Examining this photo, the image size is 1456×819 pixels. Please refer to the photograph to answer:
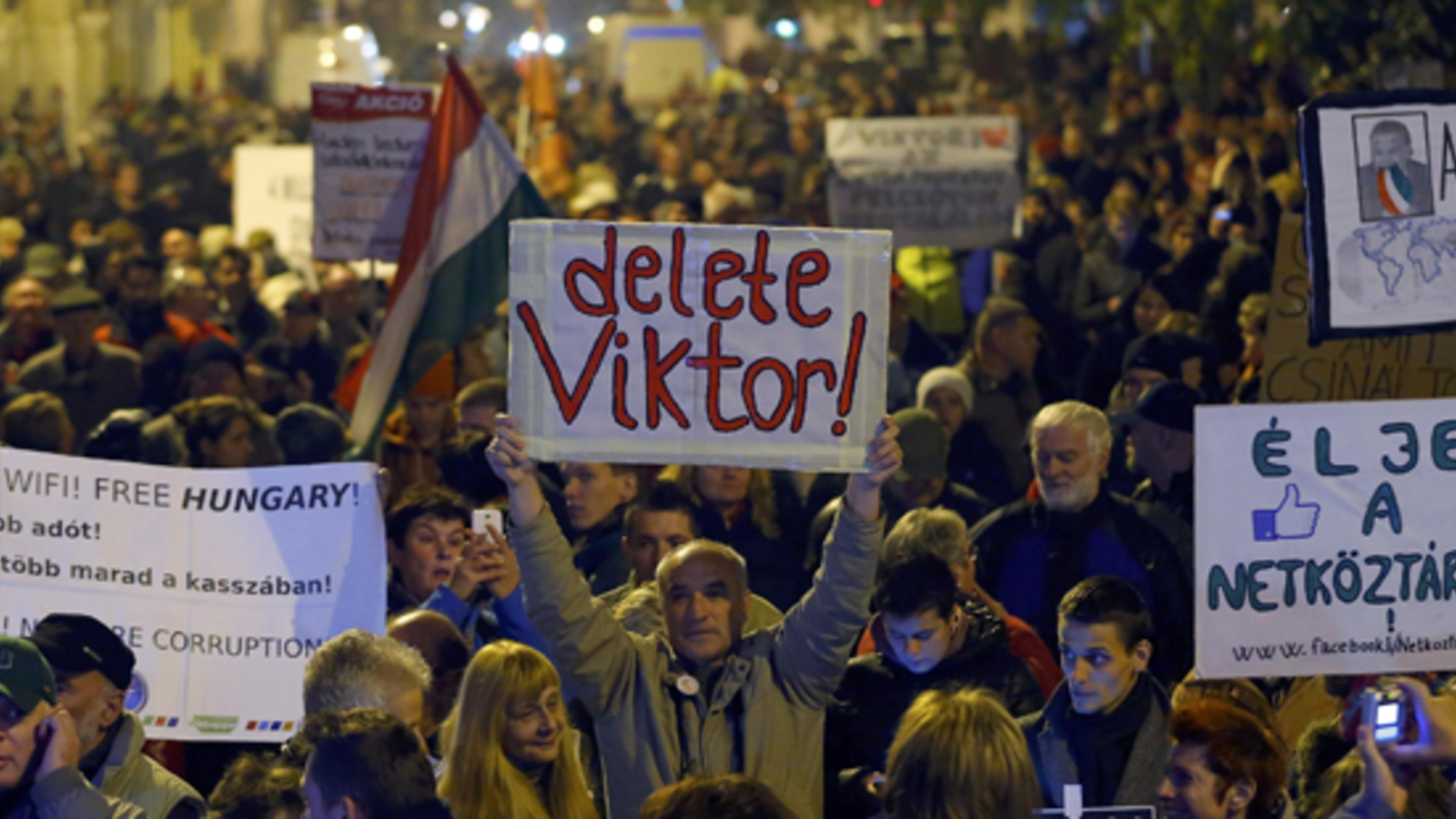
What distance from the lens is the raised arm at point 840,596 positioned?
5324mm

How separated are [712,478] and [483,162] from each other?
314 cm

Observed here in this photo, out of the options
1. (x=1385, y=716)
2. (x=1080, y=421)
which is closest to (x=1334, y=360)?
(x=1080, y=421)

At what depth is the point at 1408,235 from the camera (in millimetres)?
6527

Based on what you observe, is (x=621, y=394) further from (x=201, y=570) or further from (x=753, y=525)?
(x=753, y=525)

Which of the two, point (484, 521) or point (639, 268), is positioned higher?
point (639, 268)

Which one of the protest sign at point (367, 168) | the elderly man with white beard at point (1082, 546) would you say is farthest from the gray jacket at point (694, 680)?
the protest sign at point (367, 168)

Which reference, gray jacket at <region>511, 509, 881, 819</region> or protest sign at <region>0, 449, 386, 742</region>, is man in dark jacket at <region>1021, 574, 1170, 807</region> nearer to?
gray jacket at <region>511, 509, 881, 819</region>

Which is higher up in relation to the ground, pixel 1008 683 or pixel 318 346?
pixel 318 346

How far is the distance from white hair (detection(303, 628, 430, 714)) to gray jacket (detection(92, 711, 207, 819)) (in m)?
0.32

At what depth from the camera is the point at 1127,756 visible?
17.3 feet

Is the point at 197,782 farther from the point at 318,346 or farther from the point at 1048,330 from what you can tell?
the point at 1048,330

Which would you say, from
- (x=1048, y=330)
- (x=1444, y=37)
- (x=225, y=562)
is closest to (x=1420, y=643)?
(x=225, y=562)

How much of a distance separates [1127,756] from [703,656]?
0.97 metres

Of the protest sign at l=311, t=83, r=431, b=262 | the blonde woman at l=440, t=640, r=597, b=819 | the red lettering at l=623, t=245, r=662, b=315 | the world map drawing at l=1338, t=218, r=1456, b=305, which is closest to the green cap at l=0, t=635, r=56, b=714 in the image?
the blonde woman at l=440, t=640, r=597, b=819
